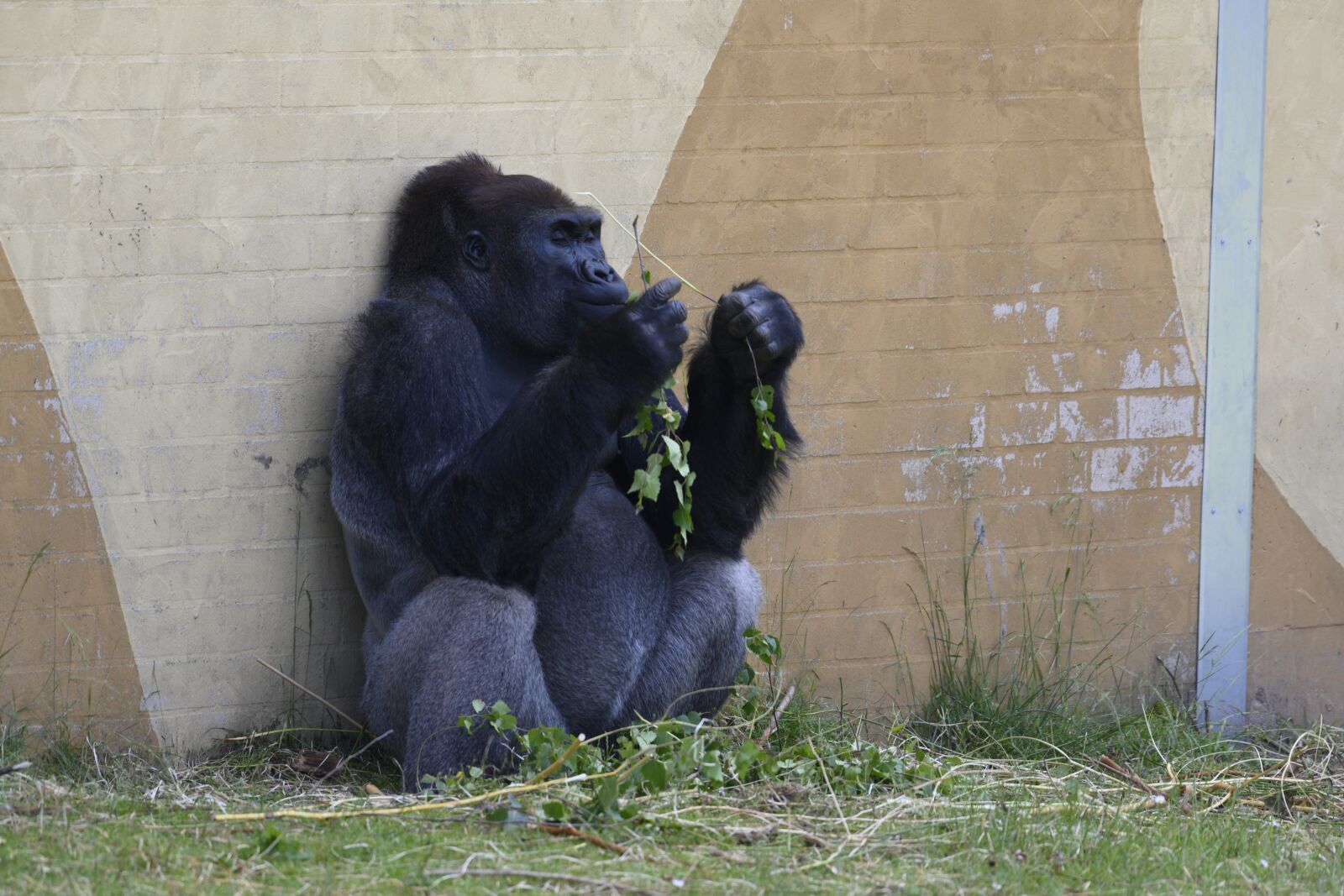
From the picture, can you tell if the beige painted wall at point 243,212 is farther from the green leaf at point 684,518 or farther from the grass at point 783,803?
the green leaf at point 684,518

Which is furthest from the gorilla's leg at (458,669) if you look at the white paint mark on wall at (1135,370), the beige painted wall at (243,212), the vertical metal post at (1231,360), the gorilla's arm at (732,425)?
the vertical metal post at (1231,360)

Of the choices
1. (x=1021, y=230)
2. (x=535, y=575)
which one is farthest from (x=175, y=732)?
(x=1021, y=230)

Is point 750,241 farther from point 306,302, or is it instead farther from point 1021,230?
point 306,302

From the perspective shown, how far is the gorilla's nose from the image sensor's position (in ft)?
11.6

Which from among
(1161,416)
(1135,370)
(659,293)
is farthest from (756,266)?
(1161,416)

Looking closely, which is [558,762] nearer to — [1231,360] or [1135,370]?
[1135,370]

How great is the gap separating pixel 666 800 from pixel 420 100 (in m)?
1.88

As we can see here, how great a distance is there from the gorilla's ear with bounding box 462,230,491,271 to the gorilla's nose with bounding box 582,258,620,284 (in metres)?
0.24

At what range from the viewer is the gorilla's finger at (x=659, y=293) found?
10.4 ft

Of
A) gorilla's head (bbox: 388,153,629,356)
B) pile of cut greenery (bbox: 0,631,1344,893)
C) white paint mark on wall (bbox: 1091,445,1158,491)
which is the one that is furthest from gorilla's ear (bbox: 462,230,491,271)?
white paint mark on wall (bbox: 1091,445,1158,491)

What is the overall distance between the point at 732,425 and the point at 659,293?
511 millimetres

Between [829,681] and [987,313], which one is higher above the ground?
[987,313]

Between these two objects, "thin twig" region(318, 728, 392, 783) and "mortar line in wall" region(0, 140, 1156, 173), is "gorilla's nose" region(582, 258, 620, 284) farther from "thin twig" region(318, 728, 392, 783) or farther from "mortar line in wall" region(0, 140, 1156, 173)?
"thin twig" region(318, 728, 392, 783)

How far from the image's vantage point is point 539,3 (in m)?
3.82
